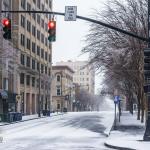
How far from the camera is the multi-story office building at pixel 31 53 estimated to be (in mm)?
74062

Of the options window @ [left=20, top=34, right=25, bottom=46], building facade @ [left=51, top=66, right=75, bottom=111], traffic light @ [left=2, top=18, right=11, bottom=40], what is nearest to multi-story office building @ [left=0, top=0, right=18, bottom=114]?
window @ [left=20, top=34, right=25, bottom=46]

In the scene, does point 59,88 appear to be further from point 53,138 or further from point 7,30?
point 7,30

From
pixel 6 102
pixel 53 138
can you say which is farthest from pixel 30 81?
pixel 53 138

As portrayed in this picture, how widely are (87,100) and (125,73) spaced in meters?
119

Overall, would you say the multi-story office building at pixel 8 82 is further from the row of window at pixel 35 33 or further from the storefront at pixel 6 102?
the row of window at pixel 35 33

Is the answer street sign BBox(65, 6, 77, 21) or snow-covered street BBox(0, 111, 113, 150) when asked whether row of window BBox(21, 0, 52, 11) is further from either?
street sign BBox(65, 6, 77, 21)

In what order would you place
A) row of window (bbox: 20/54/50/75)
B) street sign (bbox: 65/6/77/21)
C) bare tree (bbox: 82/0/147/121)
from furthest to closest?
1. row of window (bbox: 20/54/50/75)
2. bare tree (bbox: 82/0/147/121)
3. street sign (bbox: 65/6/77/21)

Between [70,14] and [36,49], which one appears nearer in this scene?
[70,14]

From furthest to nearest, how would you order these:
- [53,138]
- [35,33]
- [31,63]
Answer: [35,33] < [31,63] < [53,138]

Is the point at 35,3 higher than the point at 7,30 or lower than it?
higher

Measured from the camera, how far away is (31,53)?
8412cm

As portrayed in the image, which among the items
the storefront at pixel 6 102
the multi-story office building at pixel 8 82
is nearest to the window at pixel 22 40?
the multi-story office building at pixel 8 82

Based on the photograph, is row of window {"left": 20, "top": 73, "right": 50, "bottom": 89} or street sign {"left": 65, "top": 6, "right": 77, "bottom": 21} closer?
street sign {"left": 65, "top": 6, "right": 77, "bottom": 21}

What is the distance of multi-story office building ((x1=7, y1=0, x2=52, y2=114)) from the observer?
243ft
